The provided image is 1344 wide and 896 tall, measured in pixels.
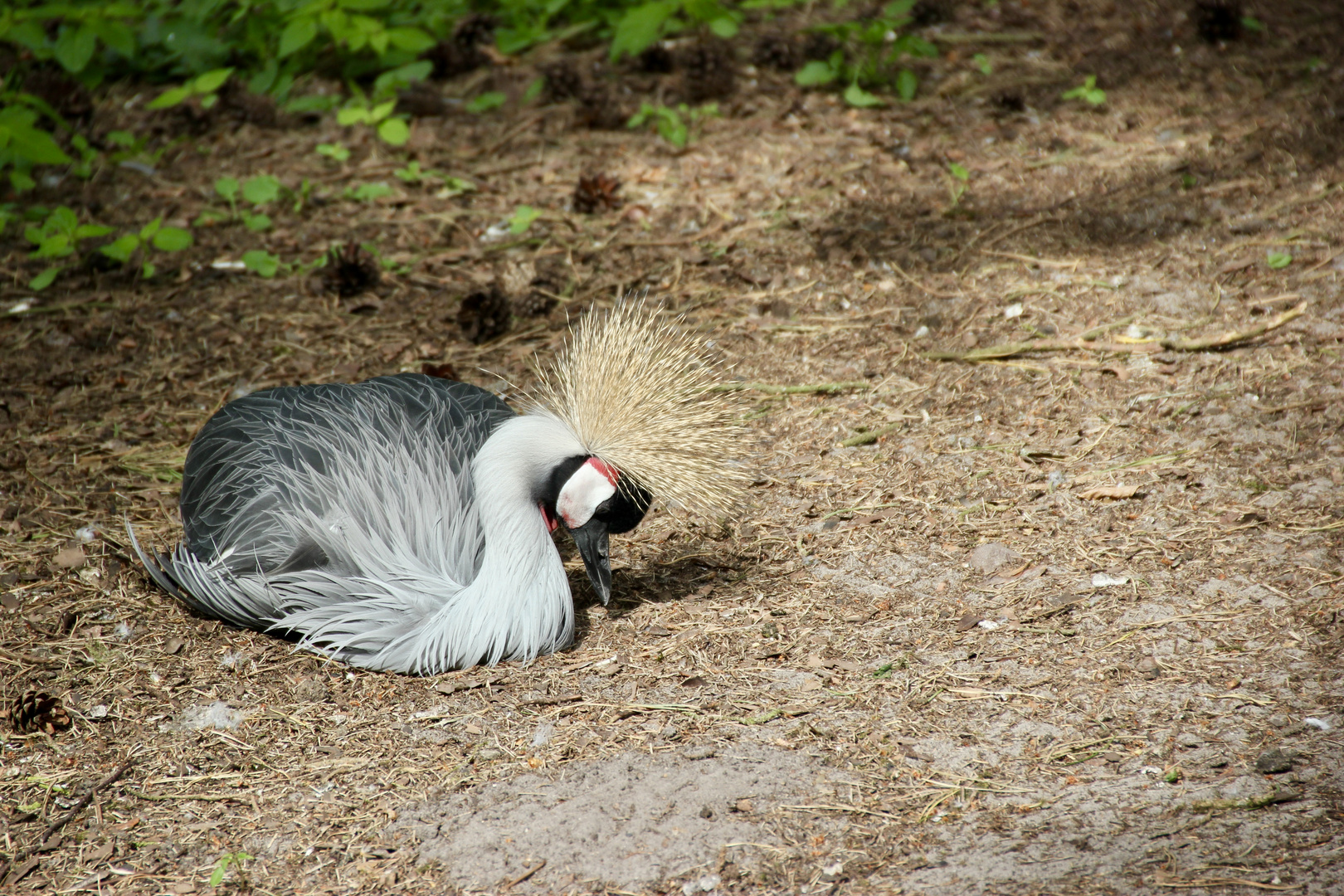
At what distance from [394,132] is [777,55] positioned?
90.9 inches

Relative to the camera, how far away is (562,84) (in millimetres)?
6355

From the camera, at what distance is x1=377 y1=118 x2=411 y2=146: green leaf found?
574cm


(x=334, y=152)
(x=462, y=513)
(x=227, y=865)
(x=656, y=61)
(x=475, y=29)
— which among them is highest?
(x=475, y=29)

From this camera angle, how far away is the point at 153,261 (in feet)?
17.3

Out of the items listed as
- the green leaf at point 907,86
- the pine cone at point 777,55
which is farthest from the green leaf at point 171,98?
the green leaf at point 907,86

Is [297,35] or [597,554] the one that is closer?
[597,554]

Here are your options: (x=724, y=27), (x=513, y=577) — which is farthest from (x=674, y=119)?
(x=513, y=577)

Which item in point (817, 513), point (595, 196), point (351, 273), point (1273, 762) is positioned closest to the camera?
point (1273, 762)

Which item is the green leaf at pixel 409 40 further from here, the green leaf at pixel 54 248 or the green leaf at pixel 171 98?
the green leaf at pixel 54 248

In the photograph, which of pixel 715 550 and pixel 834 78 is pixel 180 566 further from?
pixel 834 78

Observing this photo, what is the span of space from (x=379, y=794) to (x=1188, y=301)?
3.65 m

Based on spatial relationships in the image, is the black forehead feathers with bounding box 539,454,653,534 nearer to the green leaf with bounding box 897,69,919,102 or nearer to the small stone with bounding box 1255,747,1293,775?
the small stone with bounding box 1255,747,1293,775

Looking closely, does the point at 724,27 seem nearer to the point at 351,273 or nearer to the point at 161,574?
the point at 351,273

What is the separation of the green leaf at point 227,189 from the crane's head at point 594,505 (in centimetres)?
334
